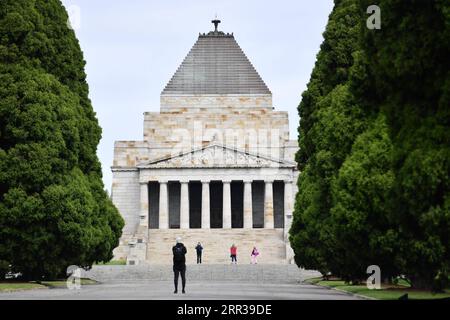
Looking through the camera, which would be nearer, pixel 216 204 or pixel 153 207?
pixel 153 207

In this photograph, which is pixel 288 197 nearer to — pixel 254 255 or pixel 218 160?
pixel 218 160

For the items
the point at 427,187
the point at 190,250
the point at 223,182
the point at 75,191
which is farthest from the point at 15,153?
the point at 223,182

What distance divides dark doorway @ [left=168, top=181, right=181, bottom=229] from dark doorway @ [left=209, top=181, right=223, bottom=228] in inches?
143

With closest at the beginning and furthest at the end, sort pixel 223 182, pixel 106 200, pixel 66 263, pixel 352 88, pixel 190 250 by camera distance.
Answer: pixel 352 88 < pixel 66 263 < pixel 106 200 < pixel 190 250 < pixel 223 182

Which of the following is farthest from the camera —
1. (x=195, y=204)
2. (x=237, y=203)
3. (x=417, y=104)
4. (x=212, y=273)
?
(x=237, y=203)

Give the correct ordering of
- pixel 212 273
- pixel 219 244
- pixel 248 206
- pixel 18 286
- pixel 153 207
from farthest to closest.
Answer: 1. pixel 153 207
2. pixel 248 206
3. pixel 219 244
4. pixel 212 273
5. pixel 18 286

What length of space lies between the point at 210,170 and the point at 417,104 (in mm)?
59109

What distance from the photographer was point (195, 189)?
278 ft

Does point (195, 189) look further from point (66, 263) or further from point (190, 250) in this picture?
point (66, 263)

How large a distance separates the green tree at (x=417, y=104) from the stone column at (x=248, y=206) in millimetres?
55334

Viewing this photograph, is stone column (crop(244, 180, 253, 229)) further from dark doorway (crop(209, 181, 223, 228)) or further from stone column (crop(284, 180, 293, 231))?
dark doorway (crop(209, 181, 223, 228))

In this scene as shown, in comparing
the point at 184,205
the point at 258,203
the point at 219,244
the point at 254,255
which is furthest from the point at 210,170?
the point at 254,255

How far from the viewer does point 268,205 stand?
7706 centimetres

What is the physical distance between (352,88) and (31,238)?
1464cm
